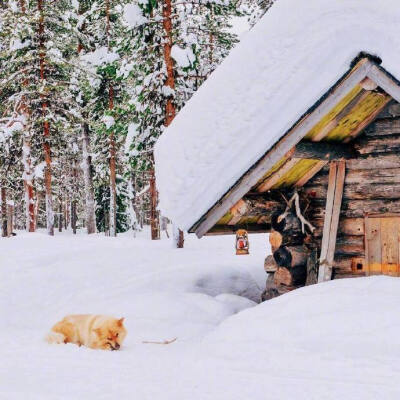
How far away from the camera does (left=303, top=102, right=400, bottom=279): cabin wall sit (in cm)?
681

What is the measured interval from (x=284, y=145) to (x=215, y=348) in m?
2.59

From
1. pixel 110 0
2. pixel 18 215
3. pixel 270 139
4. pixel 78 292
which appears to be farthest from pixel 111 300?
pixel 18 215

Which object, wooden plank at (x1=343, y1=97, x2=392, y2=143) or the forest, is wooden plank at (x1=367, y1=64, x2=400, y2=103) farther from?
the forest

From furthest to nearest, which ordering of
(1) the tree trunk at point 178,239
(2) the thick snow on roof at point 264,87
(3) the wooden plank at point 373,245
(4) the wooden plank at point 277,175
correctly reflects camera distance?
(1) the tree trunk at point 178,239, (3) the wooden plank at point 373,245, (4) the wooden plank at point 277,175, (2) the thick snow on roof at point 264,87

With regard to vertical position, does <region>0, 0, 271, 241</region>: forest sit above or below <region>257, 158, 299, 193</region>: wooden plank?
above

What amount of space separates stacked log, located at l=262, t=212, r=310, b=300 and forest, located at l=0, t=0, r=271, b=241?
8.14m

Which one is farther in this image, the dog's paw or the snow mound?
the dog's paw

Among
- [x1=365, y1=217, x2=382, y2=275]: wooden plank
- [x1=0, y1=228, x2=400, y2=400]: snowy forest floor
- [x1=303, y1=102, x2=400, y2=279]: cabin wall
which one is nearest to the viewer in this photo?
[x1=0, y1=228, x2=400, y2=400]: snowy forest floor

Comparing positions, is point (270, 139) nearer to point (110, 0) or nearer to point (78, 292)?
point (78, 292)

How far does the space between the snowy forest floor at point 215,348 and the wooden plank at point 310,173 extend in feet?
7.02

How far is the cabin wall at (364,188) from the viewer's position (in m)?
6.81

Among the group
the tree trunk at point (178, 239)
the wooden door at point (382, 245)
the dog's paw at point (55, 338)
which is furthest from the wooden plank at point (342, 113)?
the tree trunk at point (178, 239)

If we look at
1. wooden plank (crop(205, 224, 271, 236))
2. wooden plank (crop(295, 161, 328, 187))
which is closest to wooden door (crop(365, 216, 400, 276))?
wooden plank (crop(295, 161, 328, 187))

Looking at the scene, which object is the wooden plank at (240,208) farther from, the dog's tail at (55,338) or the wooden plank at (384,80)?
the dog's tail at (55,338)
